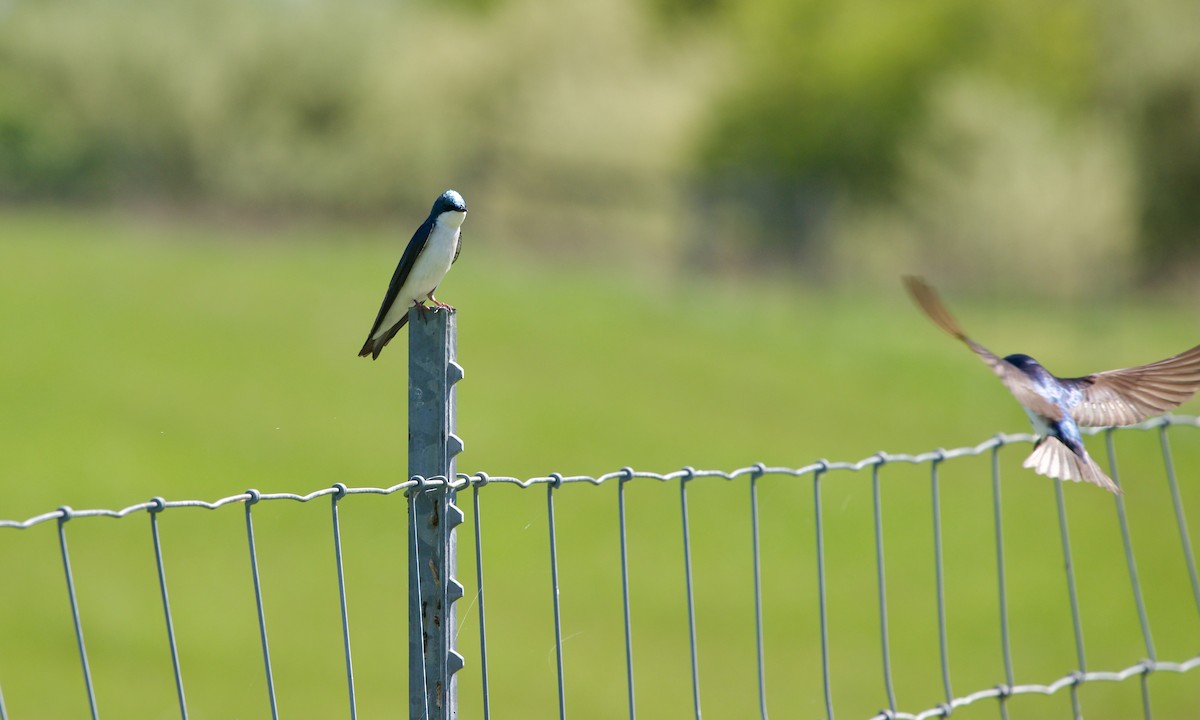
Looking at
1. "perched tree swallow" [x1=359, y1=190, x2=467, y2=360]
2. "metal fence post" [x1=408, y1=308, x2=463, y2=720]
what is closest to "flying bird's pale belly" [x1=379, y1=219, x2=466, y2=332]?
"perched tree swallow" [x1=359, y1=190, x2=467, y2=360]

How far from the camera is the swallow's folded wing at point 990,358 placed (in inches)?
80.0

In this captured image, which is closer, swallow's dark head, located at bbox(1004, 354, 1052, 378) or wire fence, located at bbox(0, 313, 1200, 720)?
swallow's dark head, located at bbox(1004, 354, 1052, 378)

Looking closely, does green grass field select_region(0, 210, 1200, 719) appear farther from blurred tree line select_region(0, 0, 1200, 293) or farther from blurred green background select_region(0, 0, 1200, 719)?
blurred tree line select_region(0, 0, 1200, 293)

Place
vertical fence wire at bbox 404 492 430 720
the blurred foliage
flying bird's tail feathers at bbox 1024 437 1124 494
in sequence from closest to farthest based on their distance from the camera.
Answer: flying bird's tail feathers at bbox 1024 437 1124 494 < vertical fence wire at bbox 404 492 430 720 < the blurred foliage

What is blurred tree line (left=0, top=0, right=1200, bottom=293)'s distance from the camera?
3928cm

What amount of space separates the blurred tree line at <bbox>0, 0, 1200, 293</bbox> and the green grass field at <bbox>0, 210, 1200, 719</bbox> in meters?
8.25

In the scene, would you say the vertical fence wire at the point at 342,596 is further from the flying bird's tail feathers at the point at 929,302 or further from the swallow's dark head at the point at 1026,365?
the swallow's dark head at the point at 1026,365

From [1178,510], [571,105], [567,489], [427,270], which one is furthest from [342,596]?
[571,105]

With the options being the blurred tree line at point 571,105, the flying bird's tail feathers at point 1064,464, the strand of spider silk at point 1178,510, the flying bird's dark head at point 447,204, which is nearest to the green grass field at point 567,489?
the flying bird's dark head at point 447,204

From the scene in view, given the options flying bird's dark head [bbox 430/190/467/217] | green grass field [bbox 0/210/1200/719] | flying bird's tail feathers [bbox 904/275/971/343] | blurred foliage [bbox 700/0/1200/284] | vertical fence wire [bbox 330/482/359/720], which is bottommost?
vertical fence wire [bbox 330/482/359/720]

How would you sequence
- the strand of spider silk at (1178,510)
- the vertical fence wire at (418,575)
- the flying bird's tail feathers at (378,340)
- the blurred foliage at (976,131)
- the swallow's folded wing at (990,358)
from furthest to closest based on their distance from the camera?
the blurred foliage at (976,131) → the strand of spider silk at (1178,510) → the flying bird's tail feathers at (378,340) → the vertical fence wire at (418,575) → the swallow's folded wing at (990,358)

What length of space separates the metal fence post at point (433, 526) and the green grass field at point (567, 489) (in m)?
1.71

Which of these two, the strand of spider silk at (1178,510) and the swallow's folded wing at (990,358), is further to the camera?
the strand of spider silk at (1178,510)

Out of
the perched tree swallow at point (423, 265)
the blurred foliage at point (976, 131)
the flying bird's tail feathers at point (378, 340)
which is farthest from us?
the blurred foliage at point (976, 131)
